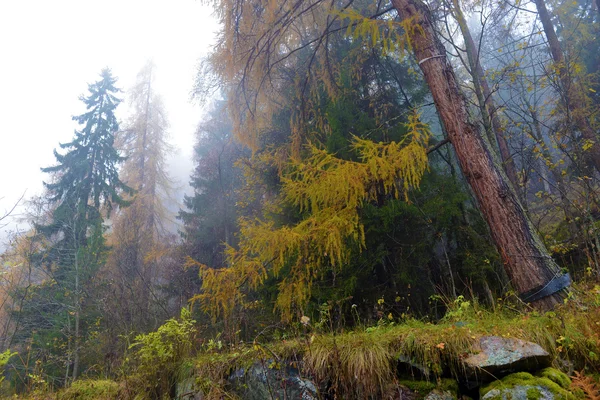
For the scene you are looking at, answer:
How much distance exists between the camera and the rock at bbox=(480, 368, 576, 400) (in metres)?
2.39

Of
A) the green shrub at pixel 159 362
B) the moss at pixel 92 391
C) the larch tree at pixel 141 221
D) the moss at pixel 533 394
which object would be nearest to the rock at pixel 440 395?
the moss at pixel 533 394

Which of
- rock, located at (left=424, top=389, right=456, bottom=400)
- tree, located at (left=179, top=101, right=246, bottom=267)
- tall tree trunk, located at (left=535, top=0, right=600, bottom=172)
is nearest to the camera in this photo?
rock, located at (left=424, top=389, right=456, bottom=400)

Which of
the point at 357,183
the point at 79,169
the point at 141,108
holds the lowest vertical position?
the point at 357,183

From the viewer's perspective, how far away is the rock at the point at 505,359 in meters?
2.62

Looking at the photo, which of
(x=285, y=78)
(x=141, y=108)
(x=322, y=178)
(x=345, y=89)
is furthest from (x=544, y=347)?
(x=141, y=108)

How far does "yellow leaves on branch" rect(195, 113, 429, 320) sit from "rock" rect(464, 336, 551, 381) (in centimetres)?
199

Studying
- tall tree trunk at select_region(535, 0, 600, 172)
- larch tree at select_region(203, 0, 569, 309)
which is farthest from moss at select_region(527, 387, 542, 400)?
tall tree trunk at select_region(535, 0, 600, 172)

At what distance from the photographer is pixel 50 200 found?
14.2m

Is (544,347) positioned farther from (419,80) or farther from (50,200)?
(50,200)

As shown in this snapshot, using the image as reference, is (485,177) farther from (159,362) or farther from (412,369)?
(159,362)

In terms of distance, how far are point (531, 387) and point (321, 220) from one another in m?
2.85

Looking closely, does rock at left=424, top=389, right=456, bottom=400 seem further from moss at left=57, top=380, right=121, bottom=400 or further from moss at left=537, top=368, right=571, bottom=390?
moss at left=57, top=380, right=121, bottom=400

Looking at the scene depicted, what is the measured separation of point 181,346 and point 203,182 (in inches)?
451

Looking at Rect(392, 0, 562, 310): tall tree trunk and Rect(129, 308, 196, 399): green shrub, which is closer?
Rect(392, 0, 562, 310): tall tree trunk
